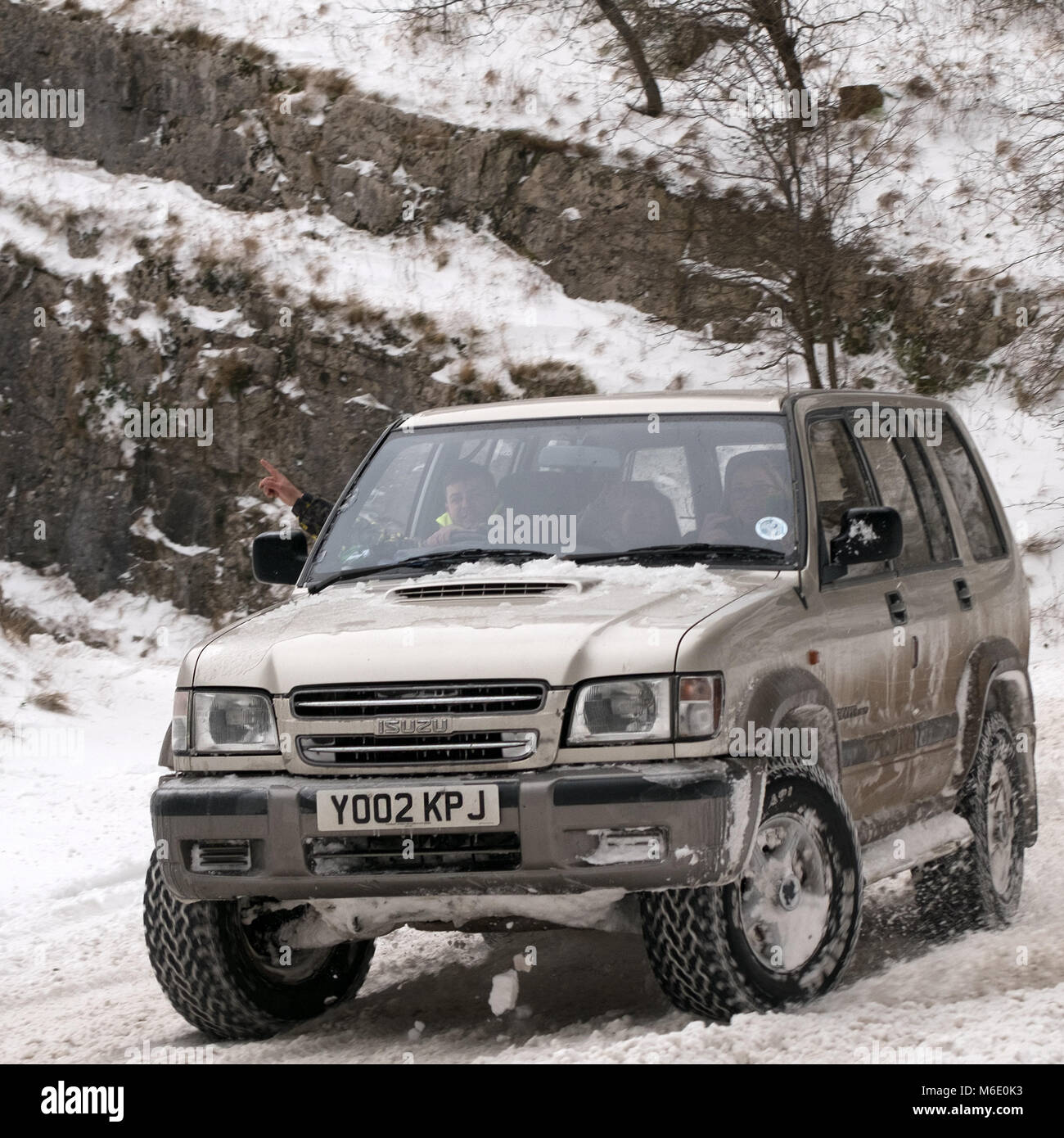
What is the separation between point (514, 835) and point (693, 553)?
1.32 metres

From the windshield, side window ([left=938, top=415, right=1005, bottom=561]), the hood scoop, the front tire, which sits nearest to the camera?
the front tire

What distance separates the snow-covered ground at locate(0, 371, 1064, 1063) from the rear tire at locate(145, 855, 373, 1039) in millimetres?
94

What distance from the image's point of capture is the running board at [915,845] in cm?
564

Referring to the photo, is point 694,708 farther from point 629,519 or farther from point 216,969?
point 216,969

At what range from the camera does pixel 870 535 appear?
5.39m

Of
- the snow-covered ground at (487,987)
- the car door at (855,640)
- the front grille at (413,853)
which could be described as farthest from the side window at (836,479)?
the front grille at (413,853)

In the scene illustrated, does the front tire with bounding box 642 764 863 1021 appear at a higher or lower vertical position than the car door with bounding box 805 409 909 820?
lower

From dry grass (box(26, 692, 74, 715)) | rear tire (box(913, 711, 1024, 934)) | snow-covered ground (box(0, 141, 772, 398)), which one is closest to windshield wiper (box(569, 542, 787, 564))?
rear tire (box(913, 711, 1024, 934))

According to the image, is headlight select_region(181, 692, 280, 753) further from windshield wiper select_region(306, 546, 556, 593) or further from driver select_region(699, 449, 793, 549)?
driver select_region(699, 449, 793, 549)

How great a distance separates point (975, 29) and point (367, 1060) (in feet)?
72.5

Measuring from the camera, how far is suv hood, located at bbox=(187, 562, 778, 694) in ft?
14.8

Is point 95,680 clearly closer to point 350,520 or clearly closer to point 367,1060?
point 350,520

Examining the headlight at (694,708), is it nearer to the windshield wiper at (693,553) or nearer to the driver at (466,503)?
the windshield wiper at (693,553)
